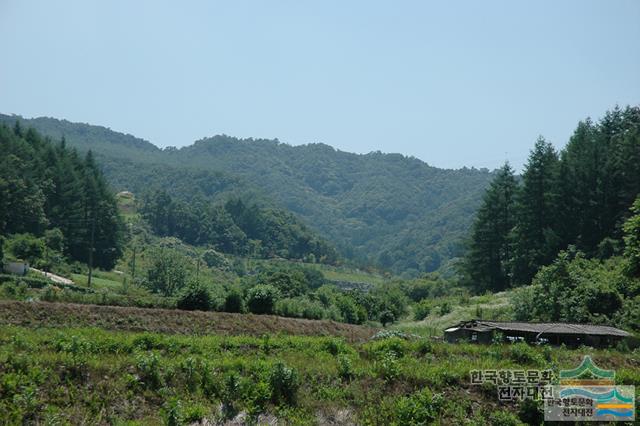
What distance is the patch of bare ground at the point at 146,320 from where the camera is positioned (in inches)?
1185

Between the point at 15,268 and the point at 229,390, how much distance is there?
55268mm

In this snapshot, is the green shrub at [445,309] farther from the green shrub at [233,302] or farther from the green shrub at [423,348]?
the green shrub at [423,348]

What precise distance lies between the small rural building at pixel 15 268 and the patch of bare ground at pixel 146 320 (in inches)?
1303

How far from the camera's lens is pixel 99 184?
99.4 metres

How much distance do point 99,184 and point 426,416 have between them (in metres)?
93.3

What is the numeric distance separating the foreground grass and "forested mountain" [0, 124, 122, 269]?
2425 inches

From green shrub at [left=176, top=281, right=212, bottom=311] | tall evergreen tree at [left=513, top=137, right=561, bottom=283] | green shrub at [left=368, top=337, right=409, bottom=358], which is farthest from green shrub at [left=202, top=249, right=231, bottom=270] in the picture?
green shrub at [left=368, top=337, right=409, bottom=358]

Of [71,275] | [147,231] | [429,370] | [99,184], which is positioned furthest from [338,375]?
[147,231]

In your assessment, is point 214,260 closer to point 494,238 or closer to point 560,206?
point 494,238

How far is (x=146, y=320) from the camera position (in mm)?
32438

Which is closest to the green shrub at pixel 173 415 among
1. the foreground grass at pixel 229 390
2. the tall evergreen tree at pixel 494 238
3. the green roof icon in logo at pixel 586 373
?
the foreground grass at pixel 229 390

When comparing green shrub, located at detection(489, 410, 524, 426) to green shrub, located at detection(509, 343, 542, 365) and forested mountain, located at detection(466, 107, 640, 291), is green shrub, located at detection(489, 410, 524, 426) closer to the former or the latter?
green shrub, located at detection(509, 343, 542, 365)

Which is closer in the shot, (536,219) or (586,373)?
(586,373)

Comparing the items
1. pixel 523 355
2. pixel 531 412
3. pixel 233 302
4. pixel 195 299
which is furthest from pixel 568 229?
pixel 531 412
